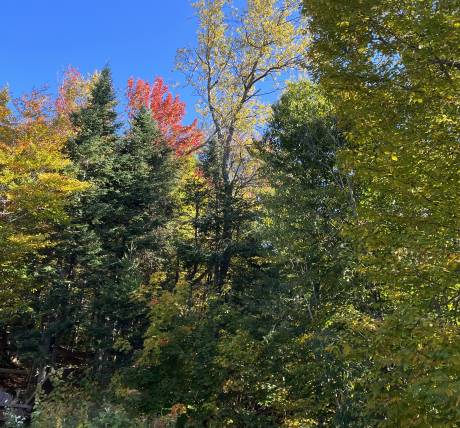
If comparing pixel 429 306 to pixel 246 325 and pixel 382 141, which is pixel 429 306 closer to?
pixel 382 141

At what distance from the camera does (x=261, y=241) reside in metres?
13.0

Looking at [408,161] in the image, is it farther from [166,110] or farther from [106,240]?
[166,110]

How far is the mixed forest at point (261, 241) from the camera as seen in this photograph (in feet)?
14.2

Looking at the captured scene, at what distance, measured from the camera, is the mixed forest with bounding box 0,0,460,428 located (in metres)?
4.34

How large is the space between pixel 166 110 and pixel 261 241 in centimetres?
1859

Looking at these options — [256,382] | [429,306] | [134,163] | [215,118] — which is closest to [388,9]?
[429,306]

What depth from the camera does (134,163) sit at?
19641mm

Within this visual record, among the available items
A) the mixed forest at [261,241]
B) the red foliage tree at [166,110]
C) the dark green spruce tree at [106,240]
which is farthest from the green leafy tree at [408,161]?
the red foliage tree at [166,110]

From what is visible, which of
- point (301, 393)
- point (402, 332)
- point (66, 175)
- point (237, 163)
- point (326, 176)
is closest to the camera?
point (402, 332)

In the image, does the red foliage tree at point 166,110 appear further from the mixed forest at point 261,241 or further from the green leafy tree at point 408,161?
the green leafy tree at point 408,161

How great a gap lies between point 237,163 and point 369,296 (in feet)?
45.4

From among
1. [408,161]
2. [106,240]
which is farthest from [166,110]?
[408,161]

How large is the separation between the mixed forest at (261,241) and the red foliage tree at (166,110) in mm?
442

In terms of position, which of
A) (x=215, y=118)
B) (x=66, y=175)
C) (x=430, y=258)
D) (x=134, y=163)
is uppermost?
(x=215, y=118)
